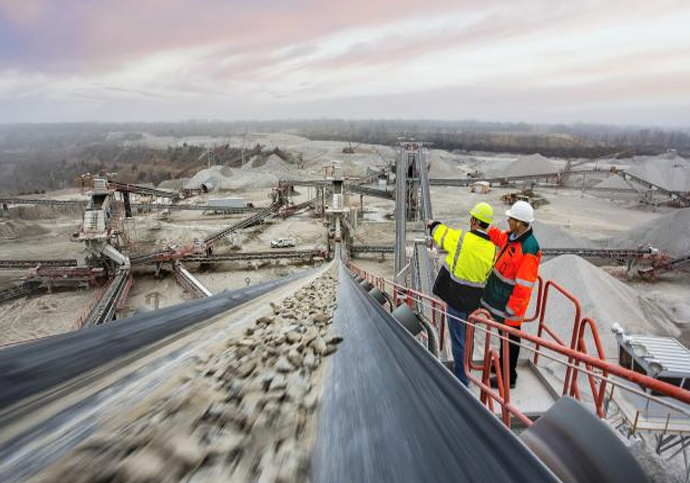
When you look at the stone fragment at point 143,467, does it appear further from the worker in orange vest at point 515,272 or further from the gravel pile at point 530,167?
the gravel pile at point 530,167

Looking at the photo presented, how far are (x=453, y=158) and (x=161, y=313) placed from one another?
56.4 m

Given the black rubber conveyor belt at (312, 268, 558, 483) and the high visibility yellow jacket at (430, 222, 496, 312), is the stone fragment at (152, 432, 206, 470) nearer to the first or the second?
the black rubber conveyor belt at (312, 268, 558, 483)

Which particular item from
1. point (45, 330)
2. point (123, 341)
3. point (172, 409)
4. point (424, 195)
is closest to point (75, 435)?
point (172, 409)

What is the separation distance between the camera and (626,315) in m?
10.2

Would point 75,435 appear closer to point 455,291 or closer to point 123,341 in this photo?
point 123,341

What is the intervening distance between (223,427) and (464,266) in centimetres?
270

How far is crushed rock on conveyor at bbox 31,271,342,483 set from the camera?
1318 millimetres

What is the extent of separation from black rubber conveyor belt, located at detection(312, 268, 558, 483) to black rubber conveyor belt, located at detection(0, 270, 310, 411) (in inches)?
52.9

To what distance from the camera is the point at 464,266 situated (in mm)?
3672

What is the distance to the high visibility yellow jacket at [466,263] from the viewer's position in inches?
140

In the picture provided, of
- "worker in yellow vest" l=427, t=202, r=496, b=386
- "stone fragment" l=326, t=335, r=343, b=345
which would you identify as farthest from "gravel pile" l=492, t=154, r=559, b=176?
"stone fragment" l=326, t=335, r=343, b=345

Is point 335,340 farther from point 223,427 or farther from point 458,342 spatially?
point 458,342

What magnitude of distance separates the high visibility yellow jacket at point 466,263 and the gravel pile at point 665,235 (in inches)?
736

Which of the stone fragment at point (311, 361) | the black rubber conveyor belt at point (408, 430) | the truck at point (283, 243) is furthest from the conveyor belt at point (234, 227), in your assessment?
the black rubber conveyor belt at point (408, 430)
